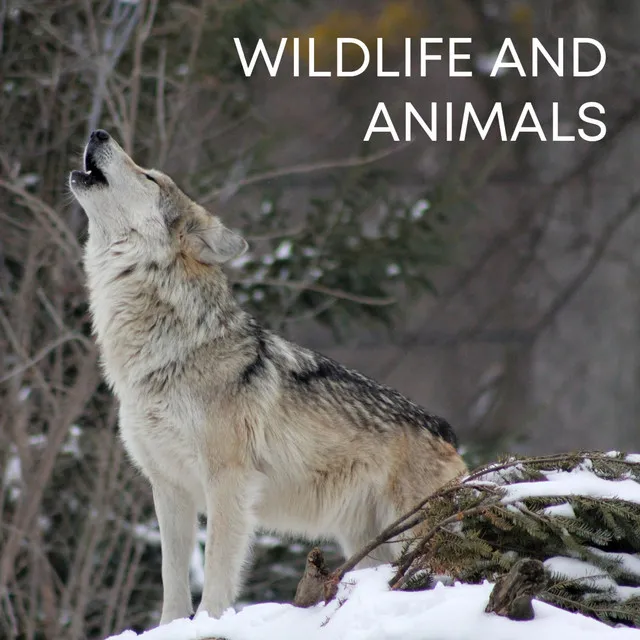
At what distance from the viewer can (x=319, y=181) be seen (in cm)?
1838

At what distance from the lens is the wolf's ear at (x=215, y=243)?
18.8 feet

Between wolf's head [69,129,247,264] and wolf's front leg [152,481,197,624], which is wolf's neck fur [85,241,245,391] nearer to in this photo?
wolf's head [69,129,247,264]

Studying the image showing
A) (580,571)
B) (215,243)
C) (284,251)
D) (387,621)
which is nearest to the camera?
(387,621)

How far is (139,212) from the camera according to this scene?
18.6 feet

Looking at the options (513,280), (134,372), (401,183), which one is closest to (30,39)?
Result: (134,372)

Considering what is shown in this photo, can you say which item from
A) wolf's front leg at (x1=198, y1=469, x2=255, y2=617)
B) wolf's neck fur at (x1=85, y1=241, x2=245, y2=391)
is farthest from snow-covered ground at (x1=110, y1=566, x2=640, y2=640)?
wolf's neck fur at (x1=85, y1=241, x2=245, y2=391)

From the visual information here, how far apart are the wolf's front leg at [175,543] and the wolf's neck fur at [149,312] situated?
1.95ft

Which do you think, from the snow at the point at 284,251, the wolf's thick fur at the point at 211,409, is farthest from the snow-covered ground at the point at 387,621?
the snow at the point at 284,251

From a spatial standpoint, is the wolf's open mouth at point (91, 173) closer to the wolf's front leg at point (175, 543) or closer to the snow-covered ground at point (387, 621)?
the wolf's front leg at point (175, 543)

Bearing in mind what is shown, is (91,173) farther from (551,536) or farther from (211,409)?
(551,536)

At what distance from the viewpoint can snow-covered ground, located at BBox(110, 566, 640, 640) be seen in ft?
10.6

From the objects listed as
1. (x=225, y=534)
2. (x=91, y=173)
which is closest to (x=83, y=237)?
(x=91, y=173)

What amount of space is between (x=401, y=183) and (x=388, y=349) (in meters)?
2.78

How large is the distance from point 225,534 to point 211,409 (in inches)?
22.6
